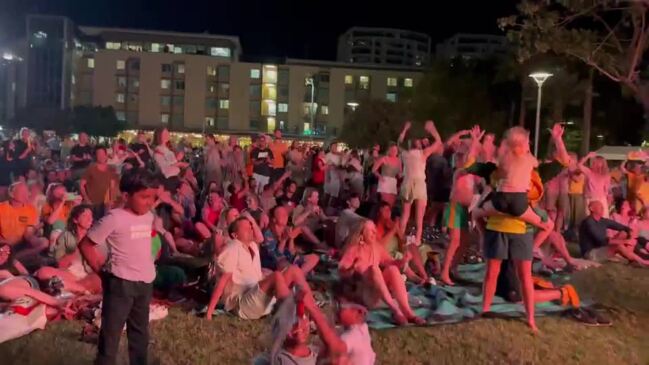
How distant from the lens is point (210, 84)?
10888 cm

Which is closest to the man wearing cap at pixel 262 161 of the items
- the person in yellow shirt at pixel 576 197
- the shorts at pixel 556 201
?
the shorts at pixel 556 201

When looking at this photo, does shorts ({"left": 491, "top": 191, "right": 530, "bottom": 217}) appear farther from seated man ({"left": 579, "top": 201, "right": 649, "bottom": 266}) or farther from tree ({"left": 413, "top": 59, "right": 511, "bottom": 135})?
tree ({"left": 413, "top": 59, "right": 511, "bottom": 135})

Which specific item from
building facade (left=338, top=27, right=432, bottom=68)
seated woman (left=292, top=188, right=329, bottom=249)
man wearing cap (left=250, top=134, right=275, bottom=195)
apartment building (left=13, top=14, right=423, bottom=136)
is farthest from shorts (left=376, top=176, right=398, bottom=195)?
building facade (left=338, top=27, right=432, bottom=68)

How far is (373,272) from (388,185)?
645 centimetres

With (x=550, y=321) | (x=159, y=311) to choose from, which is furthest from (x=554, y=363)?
(x=159, y=311)

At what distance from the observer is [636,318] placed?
8.15 meters

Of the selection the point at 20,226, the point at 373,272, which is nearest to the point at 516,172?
the point at 373,272

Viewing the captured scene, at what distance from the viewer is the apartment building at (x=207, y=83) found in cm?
10800

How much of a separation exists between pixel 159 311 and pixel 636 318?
497cm

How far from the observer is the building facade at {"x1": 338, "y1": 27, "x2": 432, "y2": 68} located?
520ft

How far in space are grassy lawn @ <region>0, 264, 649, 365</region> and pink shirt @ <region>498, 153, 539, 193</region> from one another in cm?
136

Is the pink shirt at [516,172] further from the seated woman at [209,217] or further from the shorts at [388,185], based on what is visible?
the shorts at [388,185]

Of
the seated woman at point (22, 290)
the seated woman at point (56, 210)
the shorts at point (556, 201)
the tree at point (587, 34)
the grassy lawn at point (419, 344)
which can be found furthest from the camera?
the tree at point (587, 34)

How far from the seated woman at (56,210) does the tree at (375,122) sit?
1900 inches
